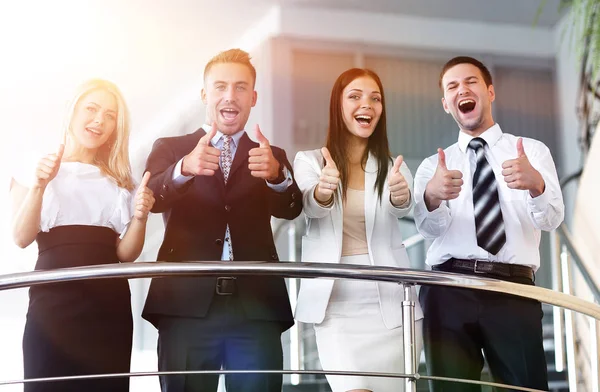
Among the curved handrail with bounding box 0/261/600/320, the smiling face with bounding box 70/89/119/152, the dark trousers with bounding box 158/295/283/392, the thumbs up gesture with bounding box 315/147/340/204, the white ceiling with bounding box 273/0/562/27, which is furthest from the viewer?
the white ceiling with bounding box 273/0/562/27

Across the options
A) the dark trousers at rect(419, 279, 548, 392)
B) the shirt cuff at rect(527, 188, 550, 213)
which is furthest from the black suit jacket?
the shirt cuff at rect(527, 188, 550, 213)

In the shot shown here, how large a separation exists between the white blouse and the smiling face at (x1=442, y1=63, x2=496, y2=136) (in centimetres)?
126

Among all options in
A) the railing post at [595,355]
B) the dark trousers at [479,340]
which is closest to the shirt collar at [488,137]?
the dark trousers at [479,340]

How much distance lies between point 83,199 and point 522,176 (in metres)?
1.48

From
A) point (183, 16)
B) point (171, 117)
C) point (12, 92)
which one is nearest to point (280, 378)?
point (171, 117)

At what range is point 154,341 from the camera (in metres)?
2.79

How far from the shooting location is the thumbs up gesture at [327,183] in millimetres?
2727

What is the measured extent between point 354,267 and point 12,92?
2061 mm

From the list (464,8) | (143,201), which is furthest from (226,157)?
(464,8)

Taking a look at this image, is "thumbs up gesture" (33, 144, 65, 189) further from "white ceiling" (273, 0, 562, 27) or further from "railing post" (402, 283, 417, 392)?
"white ceiling" (273, 0, 562, 27)

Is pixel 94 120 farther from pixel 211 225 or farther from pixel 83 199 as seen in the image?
pixel 211 225

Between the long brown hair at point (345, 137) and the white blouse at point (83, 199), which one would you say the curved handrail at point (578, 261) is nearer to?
the long brown hair at point (345, 137)

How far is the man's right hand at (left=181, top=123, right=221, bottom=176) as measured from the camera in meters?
2.70

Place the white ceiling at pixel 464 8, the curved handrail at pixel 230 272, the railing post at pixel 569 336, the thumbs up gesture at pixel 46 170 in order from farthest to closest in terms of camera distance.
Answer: the white ceiling at pixel 464 8 < the railing post at pixel 569 336 < the thumbs up gesture at pixel 46 170 < the curved handrail at pixel 230 272
